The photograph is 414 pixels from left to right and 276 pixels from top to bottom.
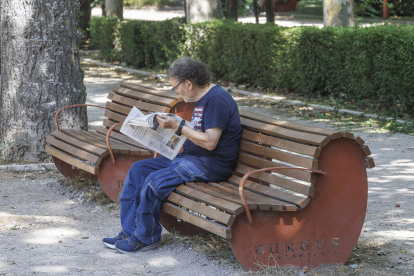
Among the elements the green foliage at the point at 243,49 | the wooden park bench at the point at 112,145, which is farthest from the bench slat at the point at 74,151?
the green foliage at the point at 243,49

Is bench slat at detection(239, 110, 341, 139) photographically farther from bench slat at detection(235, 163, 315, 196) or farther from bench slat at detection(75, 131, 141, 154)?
bench slat at detection(75, 131, 141, 154)

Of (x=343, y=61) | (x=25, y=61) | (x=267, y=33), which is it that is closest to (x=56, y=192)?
(x=25, y=61)

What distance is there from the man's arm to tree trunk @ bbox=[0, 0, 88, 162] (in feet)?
9.25

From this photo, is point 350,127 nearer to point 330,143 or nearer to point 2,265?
point 330,143

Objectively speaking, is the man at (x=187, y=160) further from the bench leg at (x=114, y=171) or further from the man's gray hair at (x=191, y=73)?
the bench leg at (x=114, y=171)

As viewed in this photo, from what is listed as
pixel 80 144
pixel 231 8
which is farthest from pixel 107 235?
pixel 231 8

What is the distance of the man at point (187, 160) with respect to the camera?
12.2 feet

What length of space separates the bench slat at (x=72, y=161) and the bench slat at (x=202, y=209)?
122cm

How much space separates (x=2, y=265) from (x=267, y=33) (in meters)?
8.57

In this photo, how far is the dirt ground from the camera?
3.58 meters

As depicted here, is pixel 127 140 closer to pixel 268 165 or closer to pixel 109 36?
pixel 268 165

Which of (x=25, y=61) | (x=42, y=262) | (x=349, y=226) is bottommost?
(x=42, y=262)

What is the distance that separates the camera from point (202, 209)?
3410 mm

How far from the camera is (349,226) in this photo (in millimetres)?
3549
